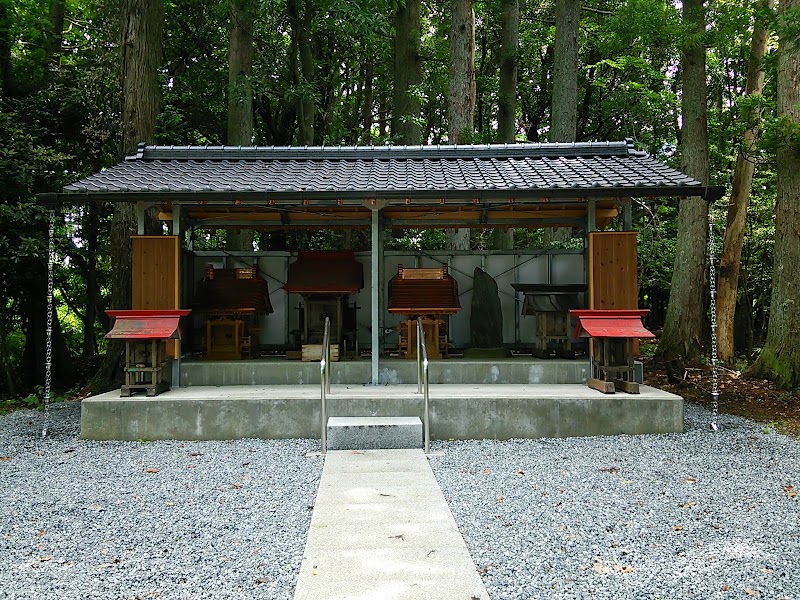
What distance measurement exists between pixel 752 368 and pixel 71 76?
521 inches

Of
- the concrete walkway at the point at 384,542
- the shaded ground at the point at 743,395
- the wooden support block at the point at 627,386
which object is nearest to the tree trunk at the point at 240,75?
the wooden support block at the point at 627,386

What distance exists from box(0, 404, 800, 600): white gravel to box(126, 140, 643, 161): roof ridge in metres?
4.35

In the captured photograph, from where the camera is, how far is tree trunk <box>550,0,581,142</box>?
1253cm

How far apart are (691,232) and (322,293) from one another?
23.1ft

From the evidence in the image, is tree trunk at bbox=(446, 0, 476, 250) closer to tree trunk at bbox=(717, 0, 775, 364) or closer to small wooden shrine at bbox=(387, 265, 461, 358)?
small wooden shrine at bbox=(387, 265, 461, 358)

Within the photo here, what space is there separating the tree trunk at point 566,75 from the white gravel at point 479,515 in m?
7.25

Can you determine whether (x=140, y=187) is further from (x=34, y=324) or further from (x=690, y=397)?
(x=690, y=397)

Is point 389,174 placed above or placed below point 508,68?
below

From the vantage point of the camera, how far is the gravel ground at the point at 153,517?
3.47 meters

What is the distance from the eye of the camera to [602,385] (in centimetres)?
755

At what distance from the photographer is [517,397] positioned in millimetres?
7172

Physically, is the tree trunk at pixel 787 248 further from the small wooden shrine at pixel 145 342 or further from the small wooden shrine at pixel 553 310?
the small wooden shrine at pixel 145 342

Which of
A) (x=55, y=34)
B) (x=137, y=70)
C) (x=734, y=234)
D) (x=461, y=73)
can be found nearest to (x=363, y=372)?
(x=137, y=70)

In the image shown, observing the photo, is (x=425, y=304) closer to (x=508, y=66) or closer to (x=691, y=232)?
(x=691, y=232)
